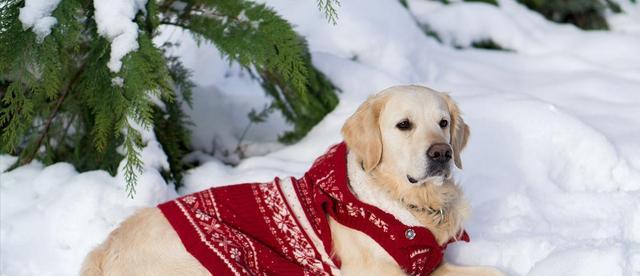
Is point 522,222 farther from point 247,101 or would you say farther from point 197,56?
point 197,56

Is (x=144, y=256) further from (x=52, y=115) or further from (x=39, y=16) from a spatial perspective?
(x=52, y=115)

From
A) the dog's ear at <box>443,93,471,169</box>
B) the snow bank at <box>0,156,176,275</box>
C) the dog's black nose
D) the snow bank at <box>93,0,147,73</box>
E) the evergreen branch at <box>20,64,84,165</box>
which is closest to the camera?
the dog's black nose

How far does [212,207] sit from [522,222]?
4.97 feet

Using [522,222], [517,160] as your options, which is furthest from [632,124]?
[522,222]

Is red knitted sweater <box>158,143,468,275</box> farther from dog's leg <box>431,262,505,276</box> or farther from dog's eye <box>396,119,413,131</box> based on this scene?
dog's eye <box>396,119,413,131</box>

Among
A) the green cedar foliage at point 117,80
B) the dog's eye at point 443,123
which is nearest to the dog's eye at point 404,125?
the dog's eye at point 443,123

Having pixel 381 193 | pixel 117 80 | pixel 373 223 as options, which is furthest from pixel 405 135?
pixel 117 80

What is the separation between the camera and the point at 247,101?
5.46 metres

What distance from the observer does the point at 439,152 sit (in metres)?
3.00

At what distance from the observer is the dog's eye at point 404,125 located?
3.10 metres

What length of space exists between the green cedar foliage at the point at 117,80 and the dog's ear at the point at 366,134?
1.50 feet

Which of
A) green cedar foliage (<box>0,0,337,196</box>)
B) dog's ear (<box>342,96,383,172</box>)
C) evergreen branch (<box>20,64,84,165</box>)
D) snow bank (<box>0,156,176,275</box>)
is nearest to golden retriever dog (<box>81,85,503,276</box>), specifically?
dog's ear (<box>342,96,383,172</box>)

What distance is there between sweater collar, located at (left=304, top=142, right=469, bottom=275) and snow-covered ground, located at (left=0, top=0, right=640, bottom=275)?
17.4 inches

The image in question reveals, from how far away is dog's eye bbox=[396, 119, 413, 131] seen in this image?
10.2 feet
